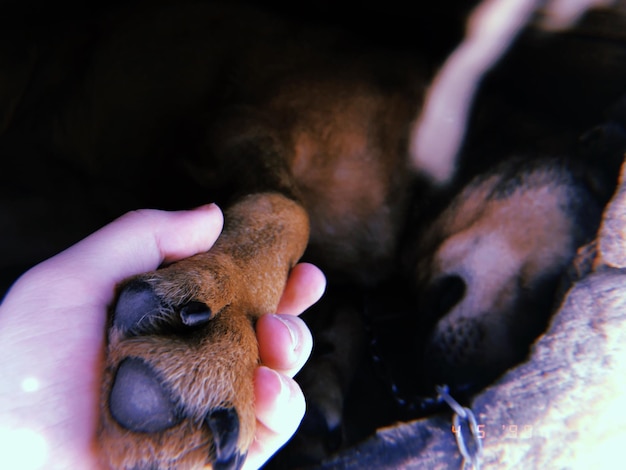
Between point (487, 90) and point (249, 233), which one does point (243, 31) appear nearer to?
point (487, 90)

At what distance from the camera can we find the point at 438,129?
65.4 inches

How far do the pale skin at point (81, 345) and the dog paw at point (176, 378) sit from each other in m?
0.05

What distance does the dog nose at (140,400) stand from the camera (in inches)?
25.6

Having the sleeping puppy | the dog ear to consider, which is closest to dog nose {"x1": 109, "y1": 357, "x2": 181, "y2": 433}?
the sleeping puppy

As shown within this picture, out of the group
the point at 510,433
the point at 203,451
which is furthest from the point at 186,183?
the point at 510,433

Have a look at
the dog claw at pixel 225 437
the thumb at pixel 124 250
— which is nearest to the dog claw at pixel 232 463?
the dog claw at pixel 225 437

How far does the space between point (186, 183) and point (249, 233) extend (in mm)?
675

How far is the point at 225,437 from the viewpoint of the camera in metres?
0.71

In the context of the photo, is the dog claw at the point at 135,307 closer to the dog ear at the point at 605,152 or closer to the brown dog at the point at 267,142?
the brown dog at the point at 267,142

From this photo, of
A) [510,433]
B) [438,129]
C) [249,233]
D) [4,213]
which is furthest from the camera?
[4,213]

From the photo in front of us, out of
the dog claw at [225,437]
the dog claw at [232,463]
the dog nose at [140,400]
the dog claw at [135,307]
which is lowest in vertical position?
the dog claw at [232,463]

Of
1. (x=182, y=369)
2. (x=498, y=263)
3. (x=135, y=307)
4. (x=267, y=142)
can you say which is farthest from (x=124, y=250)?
(x=498, y=263)

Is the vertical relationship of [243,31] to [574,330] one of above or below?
above
